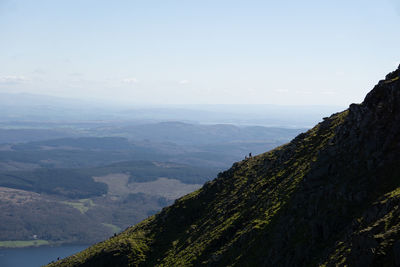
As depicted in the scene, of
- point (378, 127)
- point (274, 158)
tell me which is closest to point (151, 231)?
point (274, 158)

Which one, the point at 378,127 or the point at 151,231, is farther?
the point at 151,231

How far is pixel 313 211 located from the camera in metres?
40.6

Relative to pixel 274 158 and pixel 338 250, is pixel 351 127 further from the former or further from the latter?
pixel 274 158

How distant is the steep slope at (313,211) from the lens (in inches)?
1271

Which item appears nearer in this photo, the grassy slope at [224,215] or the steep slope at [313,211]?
the steep slope at [313,211]

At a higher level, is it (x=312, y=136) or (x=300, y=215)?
(x=312, y=136)

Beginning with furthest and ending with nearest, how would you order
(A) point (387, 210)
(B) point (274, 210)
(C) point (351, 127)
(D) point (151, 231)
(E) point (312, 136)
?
1. (D) point (151, 231)
2. (E) point (312, 136)
3. (B) point (274, 210)
4. (C) point (351, 127)
5. (A) point (387, 210)

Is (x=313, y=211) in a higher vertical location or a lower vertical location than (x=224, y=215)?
higher

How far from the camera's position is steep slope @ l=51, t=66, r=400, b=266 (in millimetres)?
32281

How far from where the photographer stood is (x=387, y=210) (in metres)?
31.1

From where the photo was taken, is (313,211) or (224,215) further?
(224,215)

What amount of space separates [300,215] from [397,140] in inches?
472

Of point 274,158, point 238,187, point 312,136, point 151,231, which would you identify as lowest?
point 151,231

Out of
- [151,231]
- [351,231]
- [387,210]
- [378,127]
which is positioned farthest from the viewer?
[151,231]
